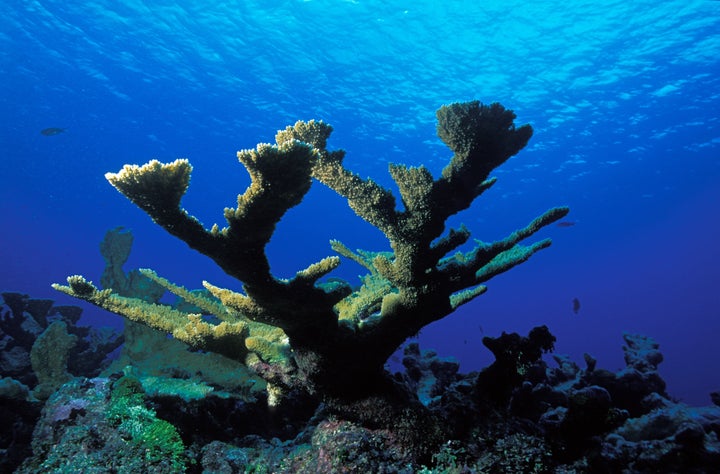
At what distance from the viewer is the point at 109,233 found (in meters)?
9.38

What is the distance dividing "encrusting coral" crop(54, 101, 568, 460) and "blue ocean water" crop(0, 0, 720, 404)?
18.8 metres

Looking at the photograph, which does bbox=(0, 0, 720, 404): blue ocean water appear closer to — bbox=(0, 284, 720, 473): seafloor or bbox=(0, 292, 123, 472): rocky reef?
bbox=(0, 292, 123, 472): rocky reef

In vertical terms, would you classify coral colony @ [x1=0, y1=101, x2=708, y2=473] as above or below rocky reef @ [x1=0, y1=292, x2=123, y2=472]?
below

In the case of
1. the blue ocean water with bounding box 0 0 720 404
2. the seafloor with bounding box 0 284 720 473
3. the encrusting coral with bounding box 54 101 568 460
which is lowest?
the seafloor with bounding box 0 284 720 473

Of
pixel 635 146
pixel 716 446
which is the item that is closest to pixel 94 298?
pixel 716 446

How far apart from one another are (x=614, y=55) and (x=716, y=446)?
2590 centimetres

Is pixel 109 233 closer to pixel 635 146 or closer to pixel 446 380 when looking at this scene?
pixel 446 380

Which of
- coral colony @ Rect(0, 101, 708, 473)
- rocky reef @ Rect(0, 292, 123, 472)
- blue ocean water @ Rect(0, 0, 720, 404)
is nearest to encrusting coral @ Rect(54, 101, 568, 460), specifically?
coral colony @ Rect(0, 101, 708, 473)

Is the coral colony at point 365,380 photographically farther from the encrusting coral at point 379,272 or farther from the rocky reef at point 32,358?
the rocky reef at point 32,358

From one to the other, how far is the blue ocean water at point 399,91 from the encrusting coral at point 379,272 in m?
18.8

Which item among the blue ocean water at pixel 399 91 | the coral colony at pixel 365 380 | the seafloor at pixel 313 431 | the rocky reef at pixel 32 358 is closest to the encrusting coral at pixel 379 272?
the coral colony at pixel 365 380

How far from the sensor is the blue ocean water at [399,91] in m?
21.0

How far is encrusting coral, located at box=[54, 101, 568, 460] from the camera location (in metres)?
2.72

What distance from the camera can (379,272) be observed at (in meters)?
3.30
